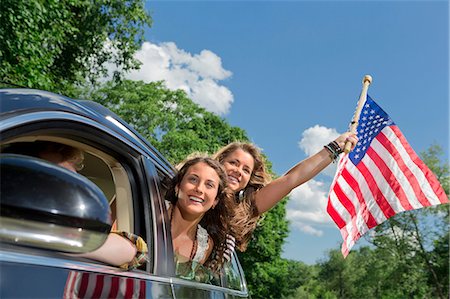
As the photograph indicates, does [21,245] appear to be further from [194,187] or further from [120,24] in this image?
[120,24]

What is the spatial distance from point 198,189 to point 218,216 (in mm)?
363

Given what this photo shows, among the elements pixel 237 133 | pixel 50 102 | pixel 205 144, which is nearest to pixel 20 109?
pixel 50 102

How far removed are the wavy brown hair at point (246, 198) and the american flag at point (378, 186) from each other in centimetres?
176

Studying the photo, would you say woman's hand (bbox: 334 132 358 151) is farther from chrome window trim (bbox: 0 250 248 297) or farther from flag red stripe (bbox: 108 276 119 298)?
flag red stripe (bbox: 108 276 119 298)

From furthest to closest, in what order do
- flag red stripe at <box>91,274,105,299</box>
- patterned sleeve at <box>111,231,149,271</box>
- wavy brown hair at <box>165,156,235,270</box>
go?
wavy brown hair at <box>165,156,235,270</box> < patterned sleeve at <box>111,231,149,271</box> < flag red stripe at <box>91,274,105,299</box>

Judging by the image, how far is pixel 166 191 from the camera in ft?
9.36

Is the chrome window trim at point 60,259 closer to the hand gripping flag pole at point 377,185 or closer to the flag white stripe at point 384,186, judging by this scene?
the hand gripping flag pole at point 377,185

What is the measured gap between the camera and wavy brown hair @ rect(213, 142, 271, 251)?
3.58 metres

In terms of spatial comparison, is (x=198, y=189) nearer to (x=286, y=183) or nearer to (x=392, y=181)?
(x=286, y=183)

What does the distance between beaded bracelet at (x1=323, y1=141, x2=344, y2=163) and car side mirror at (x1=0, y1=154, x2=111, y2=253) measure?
3.21m

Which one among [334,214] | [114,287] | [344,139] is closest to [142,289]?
[114,287]

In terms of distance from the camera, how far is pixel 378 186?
6.01 m

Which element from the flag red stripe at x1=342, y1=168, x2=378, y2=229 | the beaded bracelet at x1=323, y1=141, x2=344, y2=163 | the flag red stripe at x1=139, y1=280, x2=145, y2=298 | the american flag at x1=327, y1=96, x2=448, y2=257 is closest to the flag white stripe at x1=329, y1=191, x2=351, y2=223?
the american flag at x1=327, y1=96, x2=448, y2=257

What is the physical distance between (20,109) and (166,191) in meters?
1.34
